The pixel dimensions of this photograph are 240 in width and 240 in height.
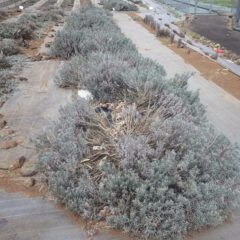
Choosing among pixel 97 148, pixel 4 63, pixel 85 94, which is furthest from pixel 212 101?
pixel 4 63

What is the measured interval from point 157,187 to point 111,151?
101 cm

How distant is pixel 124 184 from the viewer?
14.3 feet

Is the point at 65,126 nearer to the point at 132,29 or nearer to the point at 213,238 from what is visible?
the point at 213,238

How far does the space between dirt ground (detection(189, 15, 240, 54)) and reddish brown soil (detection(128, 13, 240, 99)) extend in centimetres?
386

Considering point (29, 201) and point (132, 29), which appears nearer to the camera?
point (29, 201)

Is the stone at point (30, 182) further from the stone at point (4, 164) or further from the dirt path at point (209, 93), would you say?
the dirt path at point (209, 93)

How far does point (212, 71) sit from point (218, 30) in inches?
534

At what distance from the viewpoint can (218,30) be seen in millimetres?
24406

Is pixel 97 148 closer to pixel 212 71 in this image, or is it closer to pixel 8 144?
pixel 8 144

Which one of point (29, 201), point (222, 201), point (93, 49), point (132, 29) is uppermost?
point (222, 201)

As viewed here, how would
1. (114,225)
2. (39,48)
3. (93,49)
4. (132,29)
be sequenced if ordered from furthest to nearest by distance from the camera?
(132,29) < (39,48) < (93,49) < (114,225)

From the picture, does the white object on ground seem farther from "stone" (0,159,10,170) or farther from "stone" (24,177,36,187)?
"stone" (24,177,36,187)

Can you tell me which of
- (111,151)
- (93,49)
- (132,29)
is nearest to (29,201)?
(111,151)

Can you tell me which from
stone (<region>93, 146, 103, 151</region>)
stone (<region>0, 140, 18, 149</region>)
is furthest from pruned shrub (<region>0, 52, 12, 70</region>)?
stone (<region>93, 146, 103, 151</region>)
